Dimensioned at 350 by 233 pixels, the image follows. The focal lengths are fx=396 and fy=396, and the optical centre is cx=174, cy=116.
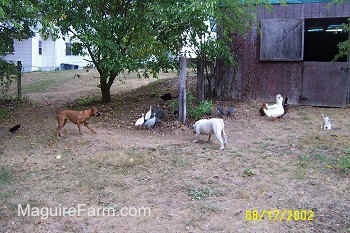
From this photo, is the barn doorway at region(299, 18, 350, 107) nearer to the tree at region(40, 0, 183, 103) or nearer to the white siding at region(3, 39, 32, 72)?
the tree at region(40, 0, 183, 103)

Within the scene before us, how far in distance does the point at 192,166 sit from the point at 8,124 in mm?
5197

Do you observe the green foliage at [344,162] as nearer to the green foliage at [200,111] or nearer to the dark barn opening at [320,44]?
the green foliage at [200,111]

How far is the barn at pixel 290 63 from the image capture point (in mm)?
10281

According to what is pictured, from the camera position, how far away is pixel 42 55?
28.1 m

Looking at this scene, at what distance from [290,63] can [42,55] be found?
854 inches

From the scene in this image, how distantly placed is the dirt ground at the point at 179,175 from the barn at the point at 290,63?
1.73 m

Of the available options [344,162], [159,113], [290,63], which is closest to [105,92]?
[159,113]

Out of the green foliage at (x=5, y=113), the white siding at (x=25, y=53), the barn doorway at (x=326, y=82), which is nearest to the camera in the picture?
the green foliage at (x=5, y=113)

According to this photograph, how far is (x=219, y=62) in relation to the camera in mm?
10930

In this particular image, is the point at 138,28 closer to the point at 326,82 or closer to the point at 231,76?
the point at 231,76

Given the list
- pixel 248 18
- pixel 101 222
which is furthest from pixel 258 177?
pixel 248 18

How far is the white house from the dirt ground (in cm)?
1772

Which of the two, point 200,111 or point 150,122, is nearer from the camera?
point 150,122
